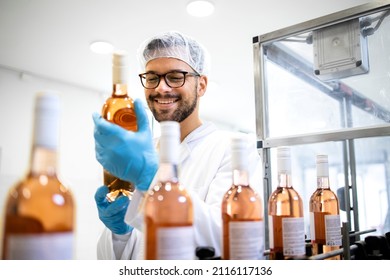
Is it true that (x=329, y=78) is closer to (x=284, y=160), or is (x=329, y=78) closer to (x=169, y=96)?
(x=169, y=96)

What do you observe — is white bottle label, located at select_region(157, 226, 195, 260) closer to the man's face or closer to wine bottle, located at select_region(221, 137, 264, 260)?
wine bottle, located at select_region(221, 137, 264, 260)

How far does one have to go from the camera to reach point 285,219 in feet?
1.89

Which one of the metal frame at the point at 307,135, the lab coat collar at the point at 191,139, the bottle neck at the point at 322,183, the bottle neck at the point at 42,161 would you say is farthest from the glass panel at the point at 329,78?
the bottle neck at the point at 42,161

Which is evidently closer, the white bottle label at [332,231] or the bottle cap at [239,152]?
the bottle cap at [239,152]

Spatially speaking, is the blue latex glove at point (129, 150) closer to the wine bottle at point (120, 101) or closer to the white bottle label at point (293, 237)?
the wine bottle at point (120, 101)

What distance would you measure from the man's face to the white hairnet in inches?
0.7

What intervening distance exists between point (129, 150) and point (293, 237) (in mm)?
284

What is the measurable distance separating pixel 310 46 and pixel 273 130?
0.31 metres

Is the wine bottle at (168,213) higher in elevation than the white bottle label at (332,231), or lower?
higher

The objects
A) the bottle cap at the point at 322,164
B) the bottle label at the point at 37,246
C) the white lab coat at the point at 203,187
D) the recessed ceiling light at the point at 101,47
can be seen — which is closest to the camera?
the bottle label at the point at 37,246

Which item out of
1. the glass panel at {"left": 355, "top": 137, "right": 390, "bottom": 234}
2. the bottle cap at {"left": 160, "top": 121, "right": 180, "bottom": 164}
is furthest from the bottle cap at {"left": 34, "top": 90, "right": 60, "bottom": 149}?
the glass panel at {"left": 355, "top": 137, "right": 390, "bottom": 234}

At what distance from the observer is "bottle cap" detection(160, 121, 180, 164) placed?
40 cm

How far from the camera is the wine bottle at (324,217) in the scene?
735 mm

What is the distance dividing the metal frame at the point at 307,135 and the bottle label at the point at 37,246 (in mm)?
853
